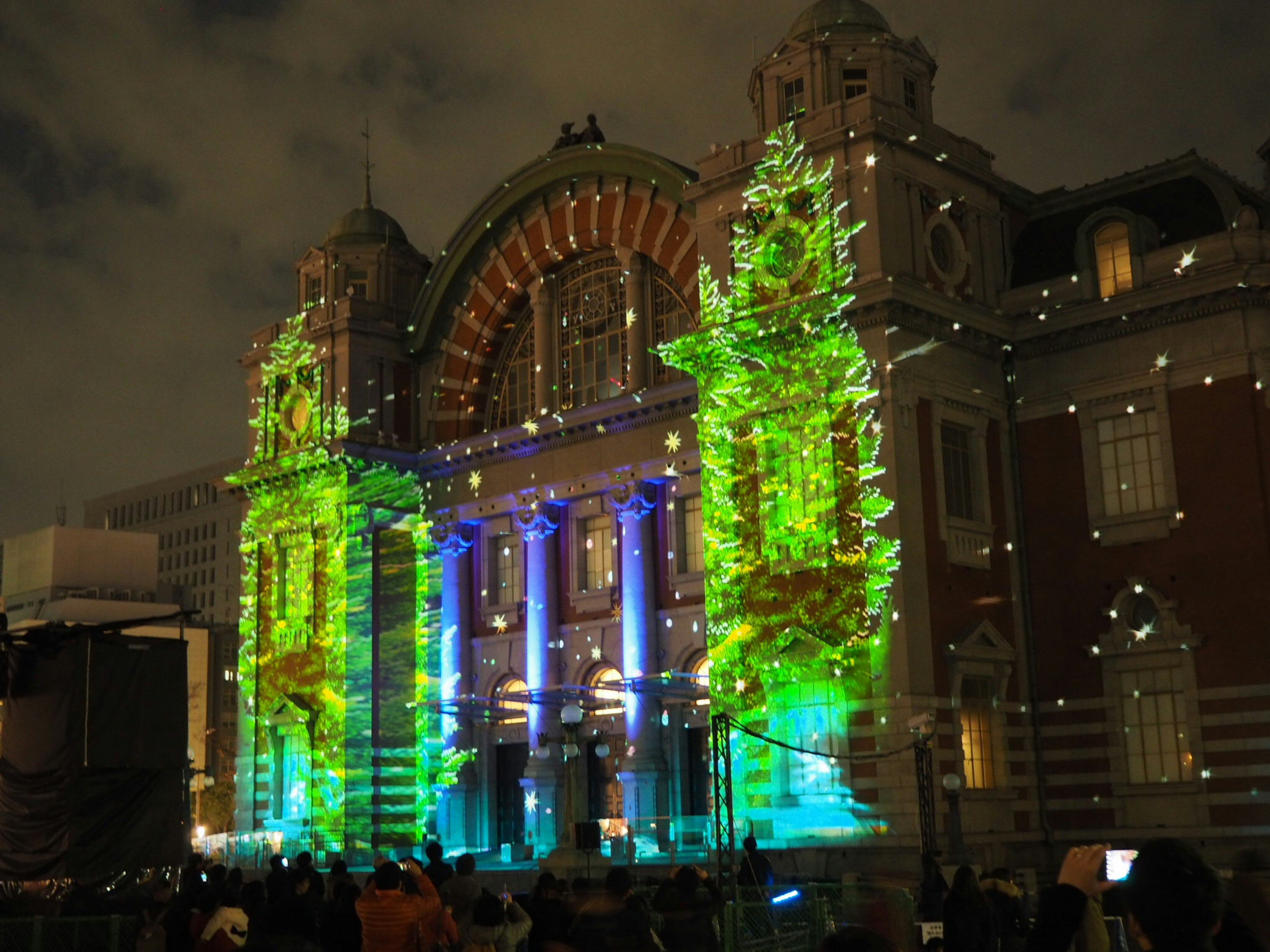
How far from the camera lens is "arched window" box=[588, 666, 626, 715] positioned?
39.0m

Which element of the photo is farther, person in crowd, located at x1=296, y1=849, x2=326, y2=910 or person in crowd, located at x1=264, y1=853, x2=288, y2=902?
person in crowd, located at x1=296, y1=849, x2=326, y2=910

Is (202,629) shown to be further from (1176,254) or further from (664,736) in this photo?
(1176,254)

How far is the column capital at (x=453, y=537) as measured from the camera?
4353 centimetres

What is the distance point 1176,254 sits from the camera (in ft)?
108

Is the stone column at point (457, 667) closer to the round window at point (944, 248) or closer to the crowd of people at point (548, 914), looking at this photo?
the round window at point (944, 248)

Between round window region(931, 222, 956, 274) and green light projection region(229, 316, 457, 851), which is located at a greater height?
round window region(931, 222, 956, 274)

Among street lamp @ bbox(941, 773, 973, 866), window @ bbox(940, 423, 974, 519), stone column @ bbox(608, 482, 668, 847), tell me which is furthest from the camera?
stone column @ bbox(608, 482, 668, 847)

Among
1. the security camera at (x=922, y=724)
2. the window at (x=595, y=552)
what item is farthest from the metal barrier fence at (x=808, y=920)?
A: the window at (x=595, y=552)

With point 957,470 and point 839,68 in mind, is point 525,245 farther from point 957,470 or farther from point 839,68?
point 957,470

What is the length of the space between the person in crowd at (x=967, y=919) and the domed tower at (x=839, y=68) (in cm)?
2278

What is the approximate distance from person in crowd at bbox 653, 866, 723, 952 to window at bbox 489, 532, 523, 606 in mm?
28743

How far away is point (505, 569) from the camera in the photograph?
42875 mm

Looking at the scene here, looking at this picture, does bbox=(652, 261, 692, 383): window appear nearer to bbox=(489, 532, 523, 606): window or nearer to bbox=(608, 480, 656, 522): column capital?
bbox=(608, 480, 656, 522): column capital

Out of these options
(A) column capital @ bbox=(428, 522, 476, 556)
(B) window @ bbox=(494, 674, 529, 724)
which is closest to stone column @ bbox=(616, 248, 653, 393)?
(A) column capital @ bbox=(428, 522, 476, 556)
